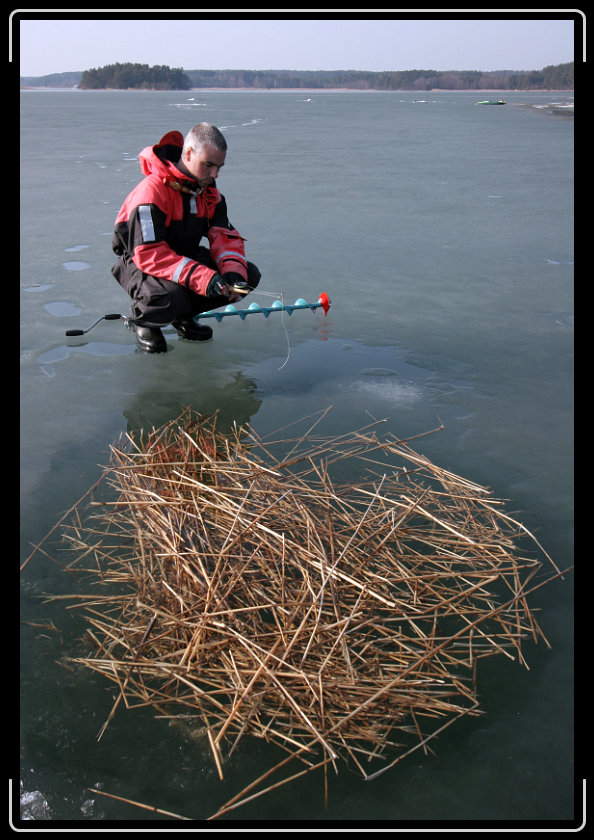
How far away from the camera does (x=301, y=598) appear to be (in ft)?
5.61

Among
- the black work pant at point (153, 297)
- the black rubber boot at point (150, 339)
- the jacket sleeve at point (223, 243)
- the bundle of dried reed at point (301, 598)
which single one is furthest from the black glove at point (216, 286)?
the bundle of dried reed at point (301, 598)

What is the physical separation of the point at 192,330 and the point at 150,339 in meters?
0.26

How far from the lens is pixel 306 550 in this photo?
1.86 m

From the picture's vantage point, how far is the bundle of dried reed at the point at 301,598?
1.48m

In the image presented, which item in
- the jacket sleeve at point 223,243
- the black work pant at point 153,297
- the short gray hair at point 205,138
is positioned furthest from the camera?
the jacket sleeve at point 223,243

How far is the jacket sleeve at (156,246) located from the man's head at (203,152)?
0.63 feet

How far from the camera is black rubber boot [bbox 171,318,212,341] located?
3594 mm

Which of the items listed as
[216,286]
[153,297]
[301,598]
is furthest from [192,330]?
[301,598]

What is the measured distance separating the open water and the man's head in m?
0.92

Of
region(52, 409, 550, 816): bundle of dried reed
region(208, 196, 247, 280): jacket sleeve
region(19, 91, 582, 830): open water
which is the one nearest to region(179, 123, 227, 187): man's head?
region(208, 196, 247, 280): jacket sleeve

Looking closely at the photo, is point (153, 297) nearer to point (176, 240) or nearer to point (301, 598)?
point (176, 240)

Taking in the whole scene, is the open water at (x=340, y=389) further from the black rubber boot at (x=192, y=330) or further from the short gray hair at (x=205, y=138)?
the short gray hair at (x=205, y=138)

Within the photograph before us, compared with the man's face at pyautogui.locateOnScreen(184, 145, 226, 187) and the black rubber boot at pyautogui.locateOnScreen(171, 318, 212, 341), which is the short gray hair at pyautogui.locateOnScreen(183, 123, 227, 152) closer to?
the man's face at pyautogui.locateOnScreen(184, 145, 226, 187)
